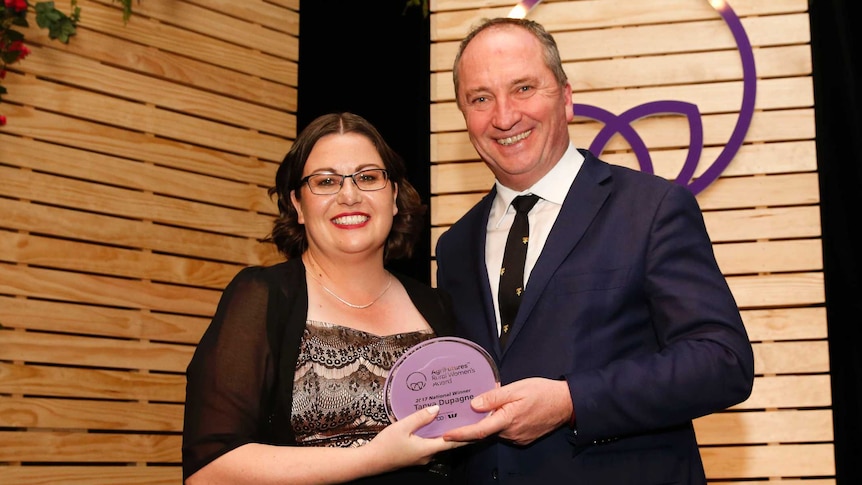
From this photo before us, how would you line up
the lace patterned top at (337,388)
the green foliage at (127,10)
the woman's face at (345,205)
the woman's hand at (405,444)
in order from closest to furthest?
1. the woman's hand at (405,444)
2. the lace patterned top at (337,388)
3. the woman's face at (345,205)
4. the green foliage at (127,10)

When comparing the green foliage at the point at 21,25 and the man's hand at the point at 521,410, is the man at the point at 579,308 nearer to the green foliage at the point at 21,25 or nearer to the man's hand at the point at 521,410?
the man's hand at the point at 521,410

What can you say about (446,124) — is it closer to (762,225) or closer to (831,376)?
(762,225)

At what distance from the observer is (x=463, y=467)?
2590 millimetres

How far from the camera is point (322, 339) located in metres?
2.46

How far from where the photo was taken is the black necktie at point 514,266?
8.15 feet

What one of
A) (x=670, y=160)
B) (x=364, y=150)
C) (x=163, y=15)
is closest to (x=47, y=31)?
(x=163, y=15)

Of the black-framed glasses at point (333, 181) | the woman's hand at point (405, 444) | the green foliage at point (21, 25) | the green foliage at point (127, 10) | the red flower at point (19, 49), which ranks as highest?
the green foliage at point (127, 10)

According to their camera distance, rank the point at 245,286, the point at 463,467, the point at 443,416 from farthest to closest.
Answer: the point at 463,467 < the point at 245,286 < the point at 443,416

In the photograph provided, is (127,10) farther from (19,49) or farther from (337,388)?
(337,388)

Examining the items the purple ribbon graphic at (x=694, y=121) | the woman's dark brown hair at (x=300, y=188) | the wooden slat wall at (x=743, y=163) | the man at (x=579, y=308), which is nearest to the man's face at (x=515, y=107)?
the man at (x=579, y=308)

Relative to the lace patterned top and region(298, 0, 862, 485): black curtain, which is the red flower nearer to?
region(298, 0, 862, 485): black curtain

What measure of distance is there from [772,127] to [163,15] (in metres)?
3.03

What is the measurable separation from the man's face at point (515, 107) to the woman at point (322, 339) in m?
0.28

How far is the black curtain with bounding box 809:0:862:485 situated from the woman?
2.42 m
